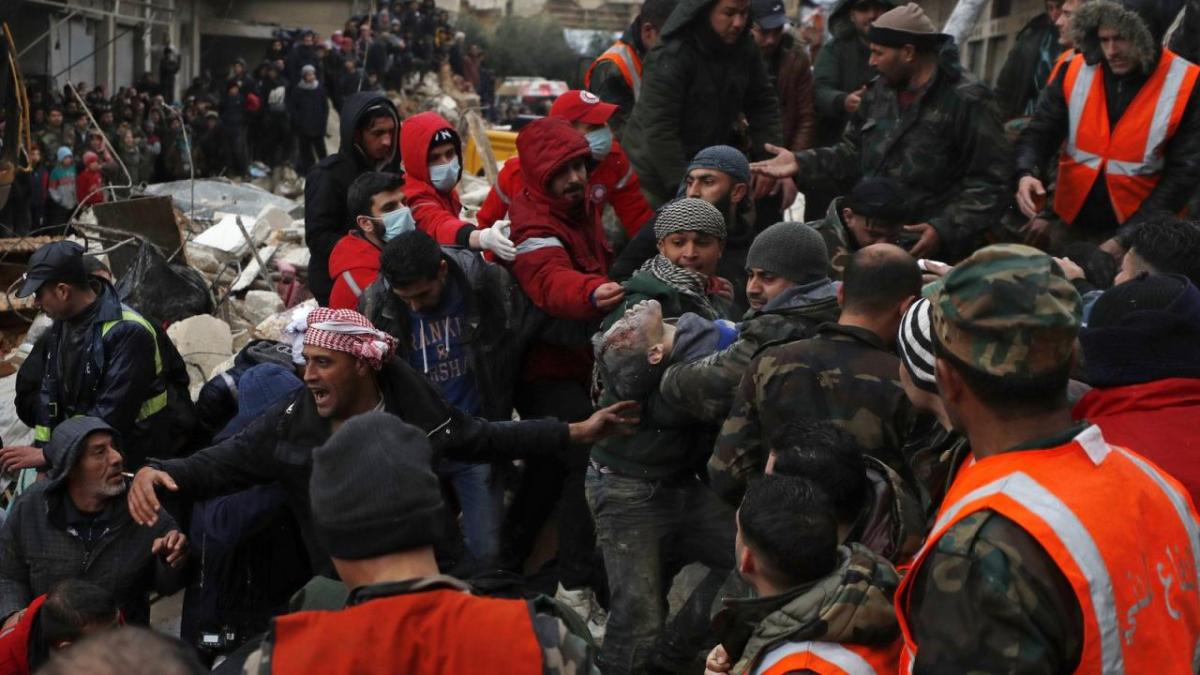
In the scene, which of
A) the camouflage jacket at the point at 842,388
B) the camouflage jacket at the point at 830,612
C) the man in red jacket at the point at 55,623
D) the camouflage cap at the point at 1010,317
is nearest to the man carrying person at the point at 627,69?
the man in red jacket at the point at 55,623

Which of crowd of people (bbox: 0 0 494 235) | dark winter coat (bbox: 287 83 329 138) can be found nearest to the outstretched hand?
crowd of people (bbox: 0 0 494 235)

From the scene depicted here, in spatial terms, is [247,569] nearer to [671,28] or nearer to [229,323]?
[671,28]

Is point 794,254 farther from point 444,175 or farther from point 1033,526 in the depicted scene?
point 444,175

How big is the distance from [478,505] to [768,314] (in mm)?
1835

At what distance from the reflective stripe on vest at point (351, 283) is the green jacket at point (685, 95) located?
70.2 inches

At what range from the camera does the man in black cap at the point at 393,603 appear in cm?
238

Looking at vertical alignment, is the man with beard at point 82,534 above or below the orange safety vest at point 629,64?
below

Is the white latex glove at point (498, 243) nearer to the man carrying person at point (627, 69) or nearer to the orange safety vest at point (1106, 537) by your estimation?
the man carrying person at point (627, 69)

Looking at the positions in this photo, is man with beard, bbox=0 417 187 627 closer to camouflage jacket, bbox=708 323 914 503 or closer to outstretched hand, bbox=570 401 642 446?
outstretched hand, bbox=570 401 642 446

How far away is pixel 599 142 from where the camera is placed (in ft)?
20.8

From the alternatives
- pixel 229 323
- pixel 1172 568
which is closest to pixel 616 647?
pixel 1172 568

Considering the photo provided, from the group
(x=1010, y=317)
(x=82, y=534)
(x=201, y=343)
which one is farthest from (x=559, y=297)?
(x=201, y=343)

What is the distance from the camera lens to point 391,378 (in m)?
4.62

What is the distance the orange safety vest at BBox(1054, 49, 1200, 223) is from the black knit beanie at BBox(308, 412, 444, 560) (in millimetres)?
4654
